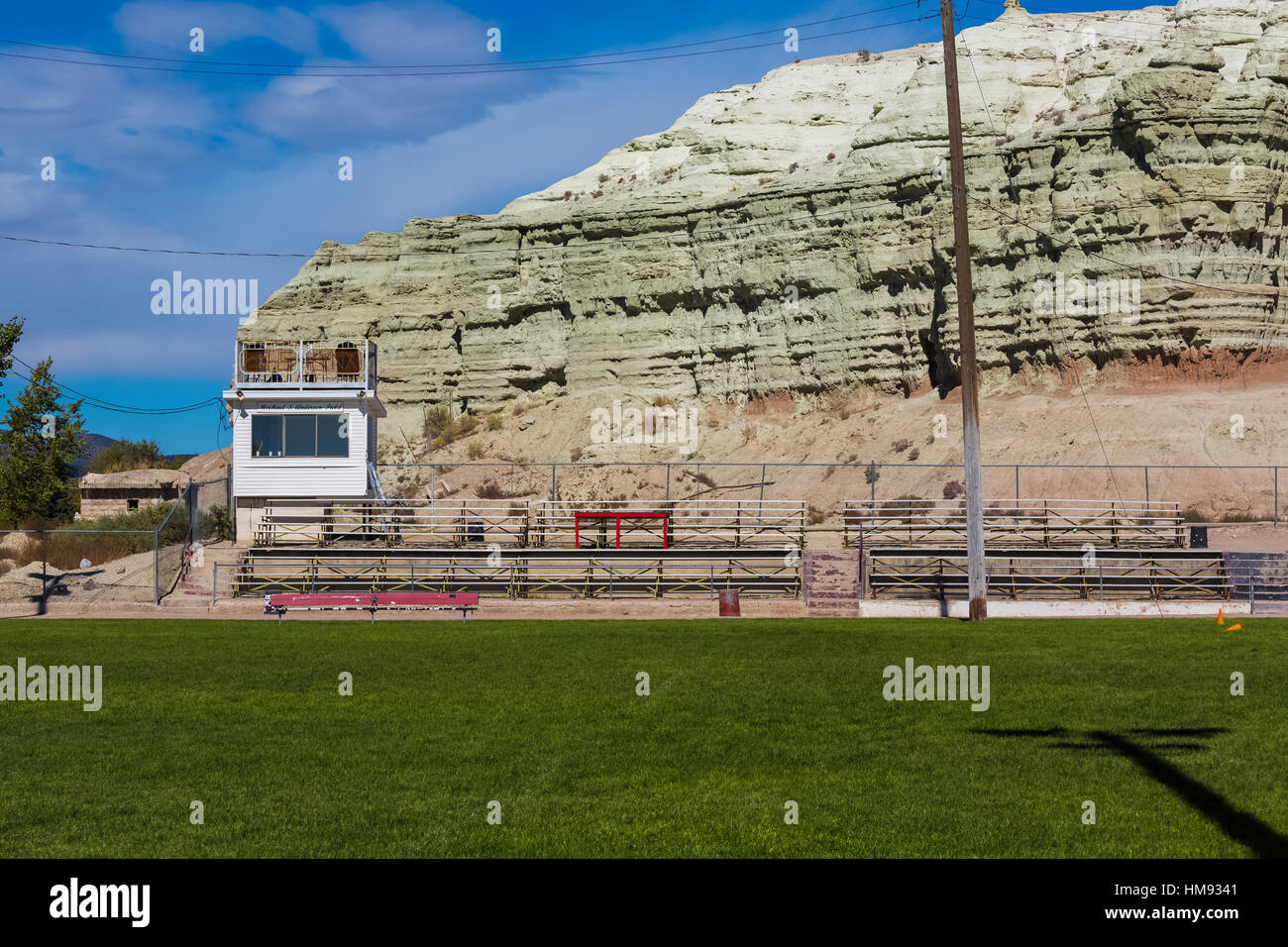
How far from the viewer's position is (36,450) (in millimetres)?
45781

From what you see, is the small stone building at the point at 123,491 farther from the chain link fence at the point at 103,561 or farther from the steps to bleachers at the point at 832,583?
the steps to bleachers at the point at 832,583

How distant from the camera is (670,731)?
11.2m

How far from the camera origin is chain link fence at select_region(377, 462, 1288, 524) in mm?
40812

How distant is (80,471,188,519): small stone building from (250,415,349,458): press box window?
107 feet

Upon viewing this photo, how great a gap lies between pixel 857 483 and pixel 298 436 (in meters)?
22.9

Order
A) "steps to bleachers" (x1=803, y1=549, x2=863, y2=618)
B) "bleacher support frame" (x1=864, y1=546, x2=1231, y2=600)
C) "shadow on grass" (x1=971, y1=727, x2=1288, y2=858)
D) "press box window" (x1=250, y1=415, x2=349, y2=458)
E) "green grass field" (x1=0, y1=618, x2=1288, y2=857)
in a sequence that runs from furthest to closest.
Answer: "press box window" (x1=250, y1=415, x2=349, y2=458)
"bleacher support frame" (x1=864, y1=546, x2=1231, y2=600)
"steps to bleachers" (x1=803, y1=549, x2=863, y2=618)
"green grass field" (x1=0, y1=618, x2=1288, y2=857)
"shadow on grass" (x1=971, y1=727, x2=1288, y2=858)

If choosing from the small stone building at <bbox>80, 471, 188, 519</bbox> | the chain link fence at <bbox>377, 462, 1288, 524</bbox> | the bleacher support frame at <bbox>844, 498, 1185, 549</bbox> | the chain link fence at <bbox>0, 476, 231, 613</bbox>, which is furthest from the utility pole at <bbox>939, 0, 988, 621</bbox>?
the small stone building at <bbox>80, 471, 188, 519</bbox>

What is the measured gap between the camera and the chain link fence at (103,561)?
98.0ft

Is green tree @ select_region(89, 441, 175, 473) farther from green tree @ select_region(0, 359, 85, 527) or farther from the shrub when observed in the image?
green tree @ select_region(0, 359, 85, 527)

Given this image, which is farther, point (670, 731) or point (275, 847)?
point (670, 731)

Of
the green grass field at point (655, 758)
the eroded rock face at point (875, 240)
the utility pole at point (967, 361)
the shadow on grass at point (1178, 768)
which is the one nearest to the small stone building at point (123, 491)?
the eroded rock face at point (875, 240)

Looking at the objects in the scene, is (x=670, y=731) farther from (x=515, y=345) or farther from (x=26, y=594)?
(x=515, y=345)
